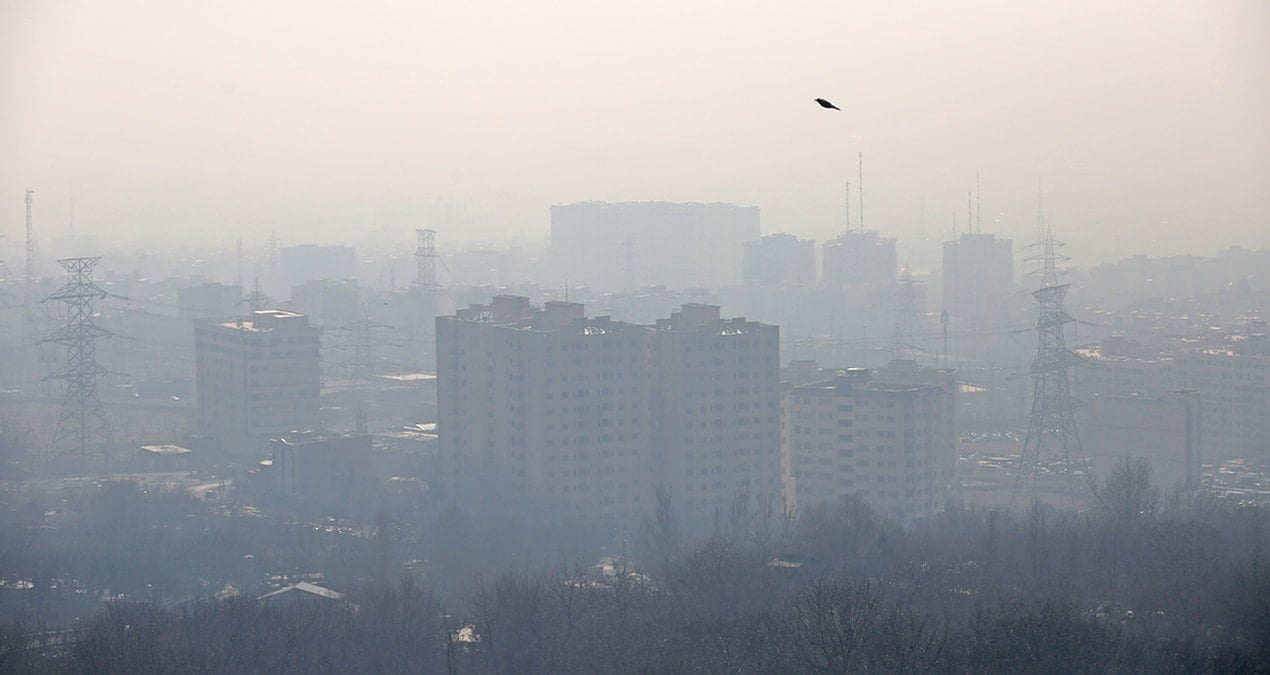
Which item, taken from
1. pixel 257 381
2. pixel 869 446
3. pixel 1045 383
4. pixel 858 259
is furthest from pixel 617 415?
pixel 858 259

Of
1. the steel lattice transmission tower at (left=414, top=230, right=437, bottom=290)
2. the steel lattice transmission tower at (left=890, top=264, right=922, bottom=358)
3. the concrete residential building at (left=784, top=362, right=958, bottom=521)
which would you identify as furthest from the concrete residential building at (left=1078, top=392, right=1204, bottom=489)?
the steel lattice transmission tower at (left=414, top=230, right=437, bottom=290)

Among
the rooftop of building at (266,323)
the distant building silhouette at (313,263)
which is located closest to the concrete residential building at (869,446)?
the rooftop of building at (266,323)

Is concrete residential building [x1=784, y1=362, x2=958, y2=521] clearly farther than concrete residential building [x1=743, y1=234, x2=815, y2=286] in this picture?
No

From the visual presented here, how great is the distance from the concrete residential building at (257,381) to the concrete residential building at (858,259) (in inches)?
673

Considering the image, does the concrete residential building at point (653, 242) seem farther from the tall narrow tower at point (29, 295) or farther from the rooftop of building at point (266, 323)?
the rooftop of building at point (266, 323)

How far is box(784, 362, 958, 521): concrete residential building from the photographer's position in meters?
15.7

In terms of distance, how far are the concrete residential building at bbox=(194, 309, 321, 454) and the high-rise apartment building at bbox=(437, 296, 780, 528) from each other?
3.97m

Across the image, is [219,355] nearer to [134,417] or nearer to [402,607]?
[134,417]

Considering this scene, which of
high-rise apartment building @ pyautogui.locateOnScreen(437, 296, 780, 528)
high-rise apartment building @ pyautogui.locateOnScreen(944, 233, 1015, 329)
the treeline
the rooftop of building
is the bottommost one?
the treeline

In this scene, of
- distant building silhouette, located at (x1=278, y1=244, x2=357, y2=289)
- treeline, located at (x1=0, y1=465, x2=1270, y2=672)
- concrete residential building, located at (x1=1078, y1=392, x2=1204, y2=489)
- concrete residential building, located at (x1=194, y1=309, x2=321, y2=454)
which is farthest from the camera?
distant building silhouette, located at (x1=278, y1=244, x2=357, y2=289)

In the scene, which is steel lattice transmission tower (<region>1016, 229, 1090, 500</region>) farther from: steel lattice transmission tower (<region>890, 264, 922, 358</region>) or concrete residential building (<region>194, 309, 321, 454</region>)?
concrete residential building (<region>194, 309, 321, 454</region>)

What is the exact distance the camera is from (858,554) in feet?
39.3

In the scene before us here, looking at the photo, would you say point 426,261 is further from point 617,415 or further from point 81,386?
point 617,415

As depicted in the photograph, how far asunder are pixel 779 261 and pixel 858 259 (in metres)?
1.53
